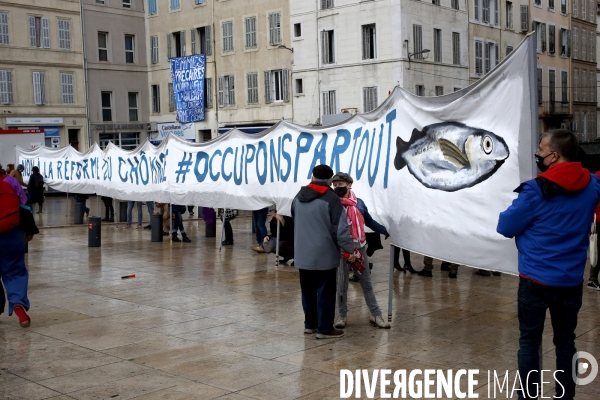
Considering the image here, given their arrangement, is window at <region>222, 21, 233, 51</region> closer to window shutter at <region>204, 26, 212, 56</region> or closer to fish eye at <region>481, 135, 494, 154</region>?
window shutter at <region>204, 26, 212, 56</region>

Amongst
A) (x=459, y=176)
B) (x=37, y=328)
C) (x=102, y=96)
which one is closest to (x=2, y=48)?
(x=102, y=96)

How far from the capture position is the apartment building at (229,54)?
1682 inches

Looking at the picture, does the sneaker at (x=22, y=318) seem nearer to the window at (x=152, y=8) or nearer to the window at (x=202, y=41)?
the window at (x=202, y=41)

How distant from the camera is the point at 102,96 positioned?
161 ft

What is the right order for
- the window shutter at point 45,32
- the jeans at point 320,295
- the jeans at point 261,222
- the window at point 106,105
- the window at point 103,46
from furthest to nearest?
1. the window at point 106,105
2. the window at point 103,46
3. the window shutter at point 45,32
4. the jeans at point 261,222
5. the jeans at point 320,295

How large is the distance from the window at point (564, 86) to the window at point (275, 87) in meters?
22.0

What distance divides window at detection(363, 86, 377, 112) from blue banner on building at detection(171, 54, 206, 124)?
11.6m

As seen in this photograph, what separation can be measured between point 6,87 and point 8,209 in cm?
3834

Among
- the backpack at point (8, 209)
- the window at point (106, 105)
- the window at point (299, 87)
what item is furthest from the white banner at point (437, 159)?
the window at point (106, 105)

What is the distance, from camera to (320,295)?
7.88 m

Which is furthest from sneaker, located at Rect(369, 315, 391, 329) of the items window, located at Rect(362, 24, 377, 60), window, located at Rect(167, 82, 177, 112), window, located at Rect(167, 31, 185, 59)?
window, located at Rect(167, 82, 177, 112)

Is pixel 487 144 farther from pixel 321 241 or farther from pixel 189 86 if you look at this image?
pixel 189 86

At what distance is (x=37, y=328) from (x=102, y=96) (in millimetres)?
42164

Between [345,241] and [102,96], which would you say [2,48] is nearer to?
[102,96]
